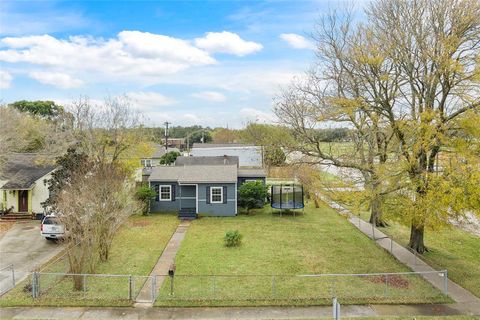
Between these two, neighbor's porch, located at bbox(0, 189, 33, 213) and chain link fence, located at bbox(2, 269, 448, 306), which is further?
neighbor's porch, located at bbox(0, 189, 33, 213)

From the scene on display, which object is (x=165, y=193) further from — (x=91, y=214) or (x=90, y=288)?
(x=90, y=288)

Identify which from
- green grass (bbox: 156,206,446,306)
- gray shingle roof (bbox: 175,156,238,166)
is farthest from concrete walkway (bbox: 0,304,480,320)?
gray shingle roof (bbox: 175,156,238,166)

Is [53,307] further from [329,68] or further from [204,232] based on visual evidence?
[329,68]

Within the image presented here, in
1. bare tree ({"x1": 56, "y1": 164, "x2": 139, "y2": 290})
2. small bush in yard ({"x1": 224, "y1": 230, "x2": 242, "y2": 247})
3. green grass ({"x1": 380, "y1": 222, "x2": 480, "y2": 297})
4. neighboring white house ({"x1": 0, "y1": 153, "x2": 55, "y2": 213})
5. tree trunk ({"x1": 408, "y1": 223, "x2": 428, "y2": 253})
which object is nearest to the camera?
bare tree ({"x1": 56, "y1": 164, "x2": 139, "y2": 290})

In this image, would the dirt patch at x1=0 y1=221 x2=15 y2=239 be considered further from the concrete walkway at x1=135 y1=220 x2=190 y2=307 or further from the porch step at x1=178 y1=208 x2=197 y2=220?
the porch step at x1=178 y1=208 x2=197 y2=220

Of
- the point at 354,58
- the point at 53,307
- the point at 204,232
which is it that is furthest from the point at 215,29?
the point at 53,307

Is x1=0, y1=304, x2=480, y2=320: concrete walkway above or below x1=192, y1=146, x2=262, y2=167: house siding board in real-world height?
below
